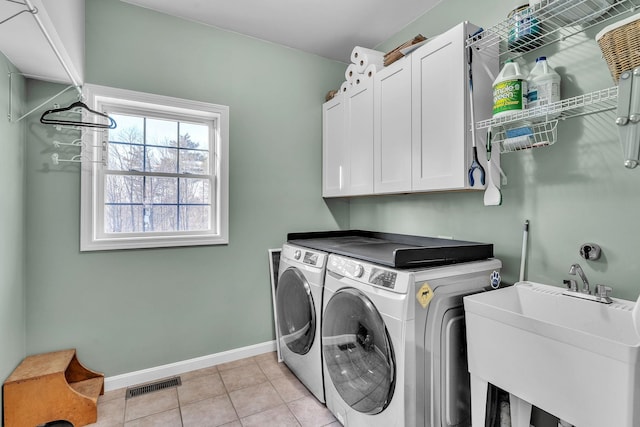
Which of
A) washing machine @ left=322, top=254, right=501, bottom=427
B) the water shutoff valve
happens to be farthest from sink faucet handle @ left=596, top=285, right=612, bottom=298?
washing machine @ left=322, top=254, right=501, bottom=427

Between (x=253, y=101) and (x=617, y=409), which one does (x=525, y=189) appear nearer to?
(x=617, y=409)

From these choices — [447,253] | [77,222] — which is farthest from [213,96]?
[447,253]

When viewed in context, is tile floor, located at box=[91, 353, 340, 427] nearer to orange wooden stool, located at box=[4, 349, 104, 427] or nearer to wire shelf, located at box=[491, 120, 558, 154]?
orange wooden stool, located at box=[4, 349, 104, 427]

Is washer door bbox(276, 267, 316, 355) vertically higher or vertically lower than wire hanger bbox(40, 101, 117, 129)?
lower

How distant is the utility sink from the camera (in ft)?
→ 3.13

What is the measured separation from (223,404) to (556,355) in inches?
73.9

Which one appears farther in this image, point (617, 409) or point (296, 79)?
point (296, 79)

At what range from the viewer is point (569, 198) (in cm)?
153

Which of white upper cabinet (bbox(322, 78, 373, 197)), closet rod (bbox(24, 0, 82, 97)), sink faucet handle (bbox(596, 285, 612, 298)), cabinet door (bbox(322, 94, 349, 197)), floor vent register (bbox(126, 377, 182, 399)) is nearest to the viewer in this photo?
closet rod (bbox(24, 0, 82, 97))

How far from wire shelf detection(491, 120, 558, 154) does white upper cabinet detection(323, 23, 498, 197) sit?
6.0 inches

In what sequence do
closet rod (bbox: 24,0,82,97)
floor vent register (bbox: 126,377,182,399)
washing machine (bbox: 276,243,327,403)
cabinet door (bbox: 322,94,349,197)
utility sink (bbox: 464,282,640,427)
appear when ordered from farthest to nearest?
cabinet door (bbox: 322,94,349,197) → floor vent register (bbox: 126,377,182,399) → washing machine (bbox: 276,243,327,403) → closet rod (bbox: 24,0,82,97) → utility sink (bbox: 464,282,640,427)

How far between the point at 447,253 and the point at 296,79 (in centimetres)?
209

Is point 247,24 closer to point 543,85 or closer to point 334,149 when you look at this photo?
point 334,149

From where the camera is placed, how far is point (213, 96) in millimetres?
2514
